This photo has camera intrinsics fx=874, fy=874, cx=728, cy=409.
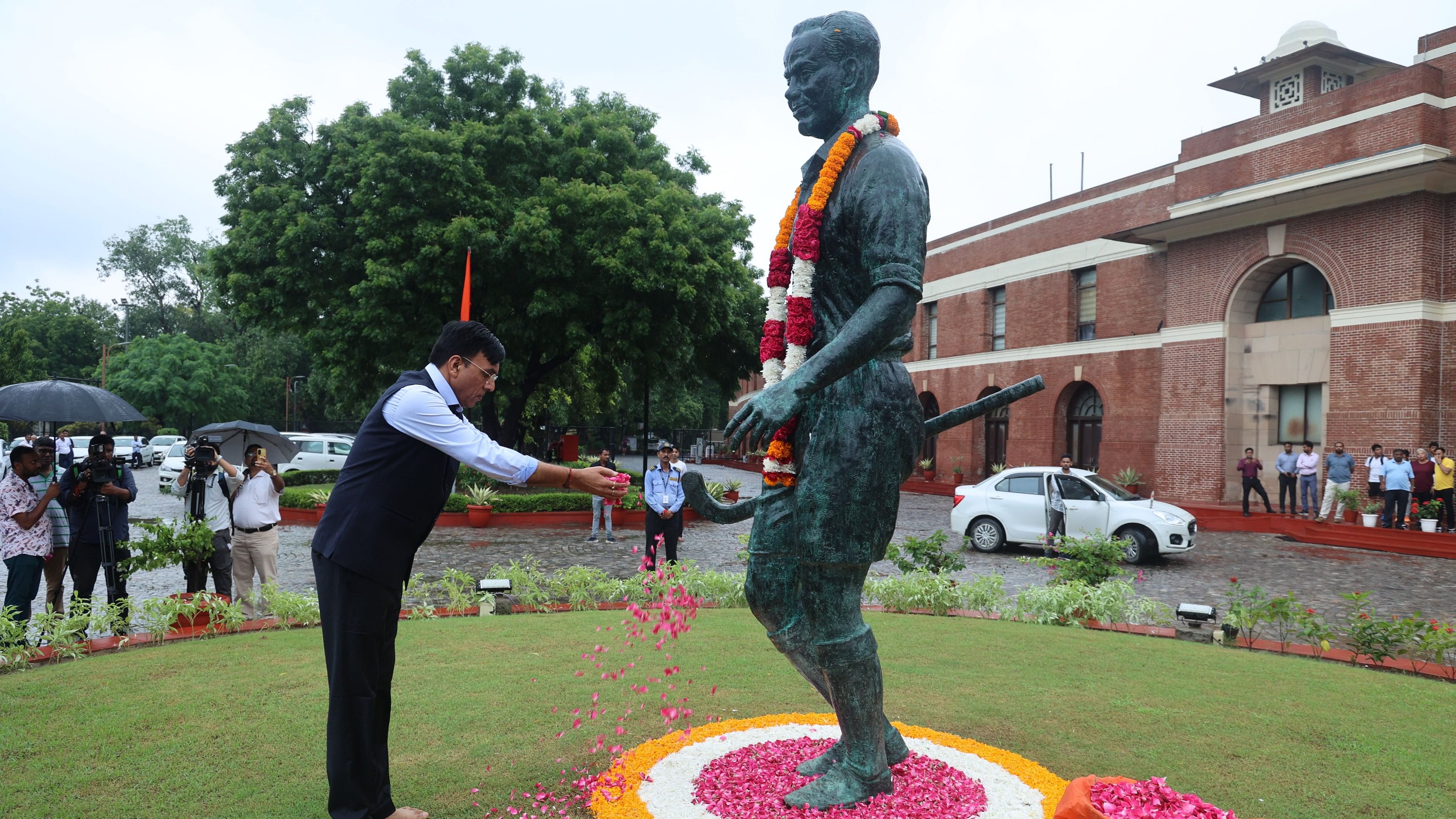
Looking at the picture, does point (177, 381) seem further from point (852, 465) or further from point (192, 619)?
point (852, 465)

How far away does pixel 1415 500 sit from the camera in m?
16.9

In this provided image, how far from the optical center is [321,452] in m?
29.3

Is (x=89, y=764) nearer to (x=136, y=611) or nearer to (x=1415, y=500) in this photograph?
(x=136, y=611)

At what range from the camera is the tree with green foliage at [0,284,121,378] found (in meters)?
53.7

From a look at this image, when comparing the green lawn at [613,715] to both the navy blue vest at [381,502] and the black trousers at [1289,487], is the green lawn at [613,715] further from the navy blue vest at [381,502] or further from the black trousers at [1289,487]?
the black trousers at [1289,487]

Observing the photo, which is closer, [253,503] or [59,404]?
[253,503]

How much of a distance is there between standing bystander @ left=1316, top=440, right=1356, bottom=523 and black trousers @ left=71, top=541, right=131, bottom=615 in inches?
804

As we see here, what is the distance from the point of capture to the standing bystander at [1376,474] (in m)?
17.5

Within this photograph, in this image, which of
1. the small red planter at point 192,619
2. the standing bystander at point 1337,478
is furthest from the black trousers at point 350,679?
the standing bystander at point 1337,478

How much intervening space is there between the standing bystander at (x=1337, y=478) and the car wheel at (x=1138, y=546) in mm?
7075

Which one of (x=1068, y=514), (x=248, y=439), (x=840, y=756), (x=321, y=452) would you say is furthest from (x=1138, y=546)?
(x=321, y=452)

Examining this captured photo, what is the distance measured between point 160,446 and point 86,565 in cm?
4010

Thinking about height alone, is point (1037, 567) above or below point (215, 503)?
below

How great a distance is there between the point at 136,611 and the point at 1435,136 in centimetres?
2379
